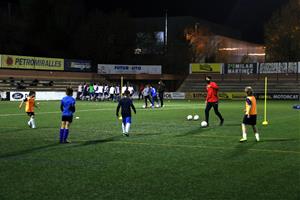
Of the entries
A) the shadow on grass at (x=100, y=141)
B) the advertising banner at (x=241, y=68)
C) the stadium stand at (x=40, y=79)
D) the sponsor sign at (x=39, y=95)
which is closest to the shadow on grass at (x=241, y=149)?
the shadow on grass at (x=100, y=141)

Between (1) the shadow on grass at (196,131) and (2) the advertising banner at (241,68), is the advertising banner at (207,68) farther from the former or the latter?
(1) the shadow on grass at (196,131)

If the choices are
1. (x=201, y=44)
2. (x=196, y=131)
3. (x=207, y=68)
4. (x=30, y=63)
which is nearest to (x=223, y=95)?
(x=207, y=68)

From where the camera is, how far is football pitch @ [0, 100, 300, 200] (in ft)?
26.3

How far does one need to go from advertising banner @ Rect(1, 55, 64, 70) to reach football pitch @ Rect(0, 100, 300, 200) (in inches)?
1521

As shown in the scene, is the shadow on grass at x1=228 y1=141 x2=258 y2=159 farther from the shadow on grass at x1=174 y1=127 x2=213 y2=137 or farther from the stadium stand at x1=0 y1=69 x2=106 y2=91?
the stadium stand at x1=0 y1=69 x2=106 y2=91

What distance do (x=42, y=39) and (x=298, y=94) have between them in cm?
3830

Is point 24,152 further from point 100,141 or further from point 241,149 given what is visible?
point 241,149

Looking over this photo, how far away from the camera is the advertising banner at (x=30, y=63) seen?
5430 centimetres

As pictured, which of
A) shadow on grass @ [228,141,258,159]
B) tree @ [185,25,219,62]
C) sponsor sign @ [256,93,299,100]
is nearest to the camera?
shadow on grass @ [228,141,258,159]

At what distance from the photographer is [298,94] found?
5516 centimetres

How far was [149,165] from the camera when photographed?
10562 mm

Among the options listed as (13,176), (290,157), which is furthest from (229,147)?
Result: (13,176)

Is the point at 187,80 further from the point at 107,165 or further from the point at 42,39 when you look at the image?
the point at 107,165

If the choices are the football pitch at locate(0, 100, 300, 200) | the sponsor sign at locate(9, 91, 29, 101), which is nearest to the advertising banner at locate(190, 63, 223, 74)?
the sponsor sign at locate(9, 91, 29, 101)
